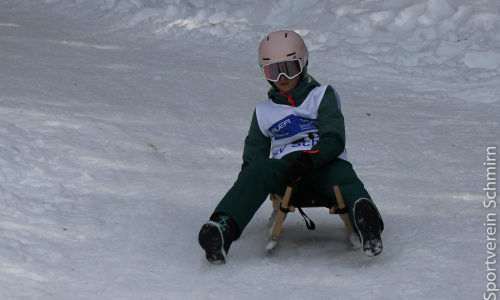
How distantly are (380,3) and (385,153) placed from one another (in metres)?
4.58

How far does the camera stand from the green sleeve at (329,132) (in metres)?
4.35

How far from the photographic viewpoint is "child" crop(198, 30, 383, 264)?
13.5 feet

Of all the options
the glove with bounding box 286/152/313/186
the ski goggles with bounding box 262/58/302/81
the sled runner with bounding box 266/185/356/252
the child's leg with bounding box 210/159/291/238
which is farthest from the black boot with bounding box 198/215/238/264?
the ski goggles with bounding box 262/58/302/81

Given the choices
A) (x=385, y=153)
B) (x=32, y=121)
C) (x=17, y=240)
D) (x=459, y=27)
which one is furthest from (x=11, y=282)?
(x=459, y=27)

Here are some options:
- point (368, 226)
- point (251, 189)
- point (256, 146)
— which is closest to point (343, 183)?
point (368, 226)

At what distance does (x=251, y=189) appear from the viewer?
428 cm

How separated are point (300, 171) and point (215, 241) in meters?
0.55

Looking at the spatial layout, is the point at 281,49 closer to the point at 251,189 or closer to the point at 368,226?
the point at 251,189

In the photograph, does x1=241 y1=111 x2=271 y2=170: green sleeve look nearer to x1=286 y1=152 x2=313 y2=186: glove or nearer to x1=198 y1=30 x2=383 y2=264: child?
x1=198 y1=30 x2=383 y2=264: child

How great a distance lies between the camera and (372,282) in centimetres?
393

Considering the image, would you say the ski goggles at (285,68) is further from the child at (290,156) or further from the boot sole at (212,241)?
the boot sole at (212,241)

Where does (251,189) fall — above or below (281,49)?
below

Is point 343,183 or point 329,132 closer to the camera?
point 343,183

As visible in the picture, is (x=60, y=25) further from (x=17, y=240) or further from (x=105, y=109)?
(x=17, y=240)
